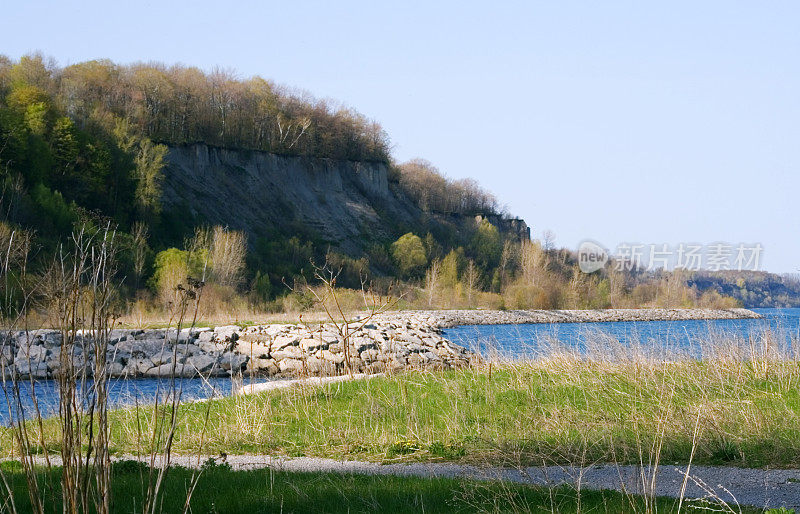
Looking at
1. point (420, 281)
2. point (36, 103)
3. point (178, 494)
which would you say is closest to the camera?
point (178, 494)

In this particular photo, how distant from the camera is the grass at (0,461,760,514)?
573 centimetres

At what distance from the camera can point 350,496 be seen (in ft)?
20.3

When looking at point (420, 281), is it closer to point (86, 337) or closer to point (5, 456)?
point (5, 456)

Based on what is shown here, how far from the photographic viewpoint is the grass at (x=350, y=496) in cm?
573

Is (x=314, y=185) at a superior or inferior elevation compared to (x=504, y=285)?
superior

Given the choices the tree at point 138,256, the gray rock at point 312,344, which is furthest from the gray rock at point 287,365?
the tree at point 138,256

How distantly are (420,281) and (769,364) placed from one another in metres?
54.4

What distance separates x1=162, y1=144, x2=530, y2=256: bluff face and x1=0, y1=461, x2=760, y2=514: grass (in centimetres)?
4594

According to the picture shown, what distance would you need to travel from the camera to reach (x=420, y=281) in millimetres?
67000

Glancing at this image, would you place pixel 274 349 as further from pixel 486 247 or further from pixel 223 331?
pixel 486 247

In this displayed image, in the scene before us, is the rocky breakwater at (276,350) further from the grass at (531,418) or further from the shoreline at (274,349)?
the grass at (531,418)

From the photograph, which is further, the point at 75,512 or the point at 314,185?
the point at 314,185

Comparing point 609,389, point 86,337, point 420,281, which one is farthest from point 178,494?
point 420,281

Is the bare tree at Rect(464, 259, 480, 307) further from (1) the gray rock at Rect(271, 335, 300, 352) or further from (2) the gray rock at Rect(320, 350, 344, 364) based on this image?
(2) the gray rock at Rect(320, 350, 344, 364)
